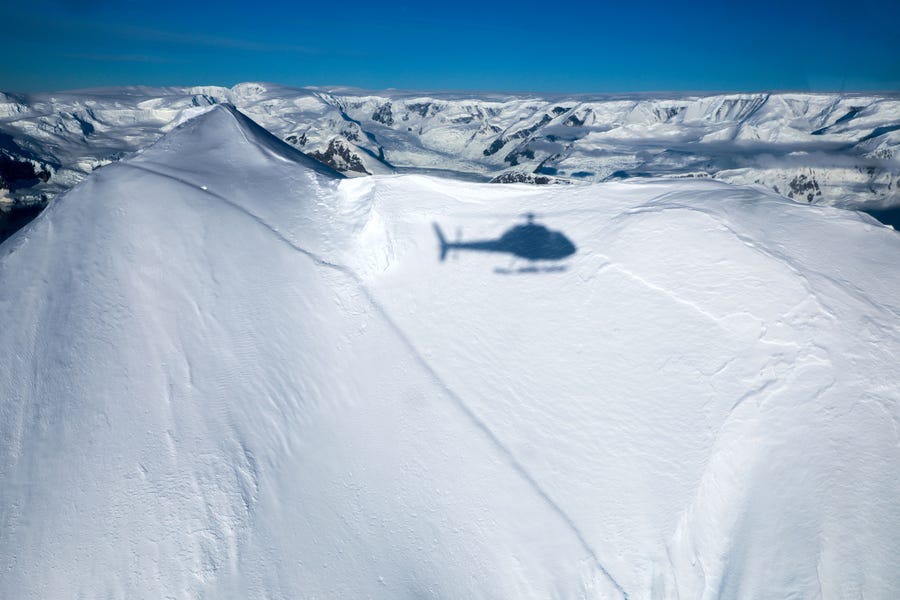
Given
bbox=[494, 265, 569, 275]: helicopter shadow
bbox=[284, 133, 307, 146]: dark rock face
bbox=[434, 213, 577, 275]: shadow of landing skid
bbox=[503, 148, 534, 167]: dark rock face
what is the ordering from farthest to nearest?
bbox=[503, 148, 534, 167]: dark rock face < bbox=[284, 133, 307, 146]: dark rock face < bbox=[434, 213, 577, 275]: shadow of landing skid < bbox=[494, 265, 569, 275]: helicopter shadow

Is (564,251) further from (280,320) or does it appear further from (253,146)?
(253,146)

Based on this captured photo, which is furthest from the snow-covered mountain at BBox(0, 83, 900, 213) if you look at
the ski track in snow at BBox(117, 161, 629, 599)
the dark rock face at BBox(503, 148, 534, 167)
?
the ski track in snow at BBox(117, 161, 629, 599)

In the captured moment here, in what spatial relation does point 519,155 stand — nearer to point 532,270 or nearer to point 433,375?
point 532,270

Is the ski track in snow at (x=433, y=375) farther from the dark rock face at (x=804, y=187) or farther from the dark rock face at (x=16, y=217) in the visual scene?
the dark rock face at (x=804, y=187)

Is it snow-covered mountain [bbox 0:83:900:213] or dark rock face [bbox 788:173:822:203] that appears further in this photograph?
dark rock face [bbox 788:173:822:203]

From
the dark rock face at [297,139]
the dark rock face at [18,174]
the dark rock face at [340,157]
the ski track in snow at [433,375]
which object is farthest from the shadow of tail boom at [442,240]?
the dark rock face at [297,139]

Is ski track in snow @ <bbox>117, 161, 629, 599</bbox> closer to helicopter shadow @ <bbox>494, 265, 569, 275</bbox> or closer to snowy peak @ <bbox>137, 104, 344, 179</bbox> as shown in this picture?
snowy peak @ <bbox>137, 104, 344, 179</bbox>

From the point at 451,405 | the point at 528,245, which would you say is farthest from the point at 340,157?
the point at 451,405

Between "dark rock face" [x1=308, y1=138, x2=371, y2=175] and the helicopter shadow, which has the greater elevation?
"dark rock face" [x1=308, y1=138, x2=371, y2=175]
